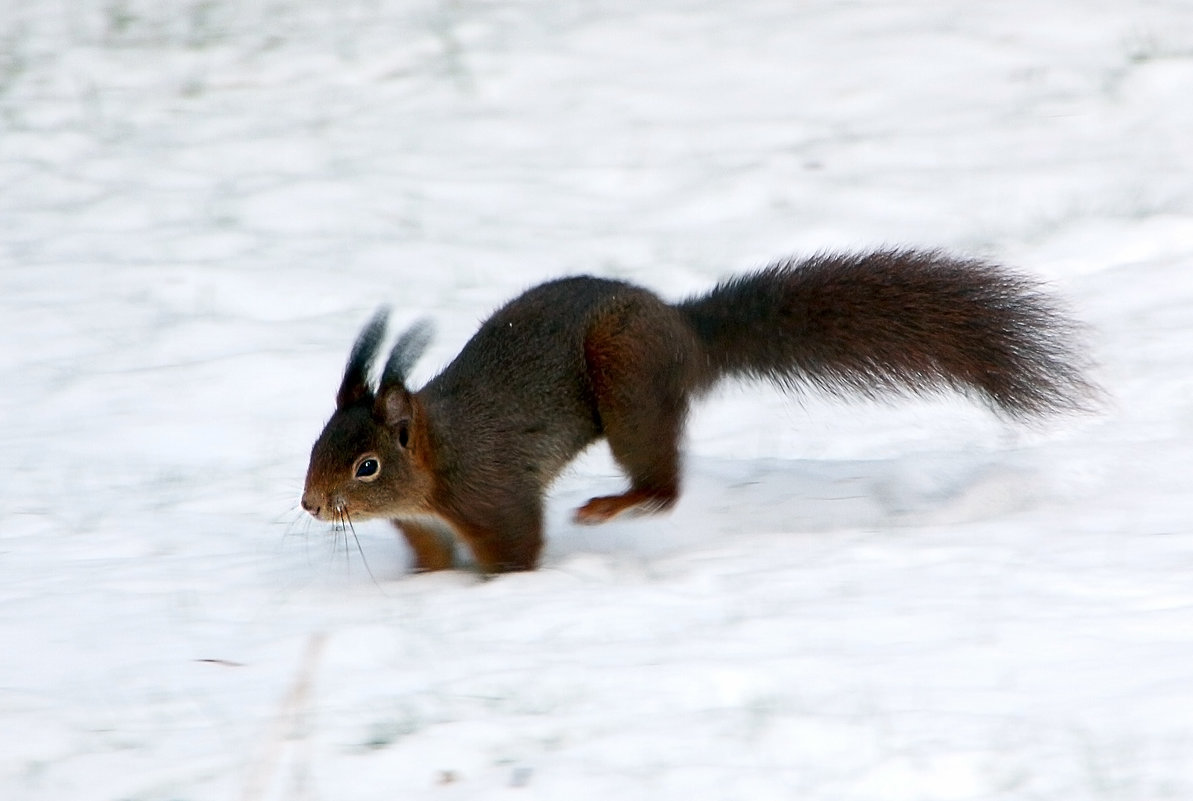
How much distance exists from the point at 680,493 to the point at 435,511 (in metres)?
0.62

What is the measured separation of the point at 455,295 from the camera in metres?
5.89

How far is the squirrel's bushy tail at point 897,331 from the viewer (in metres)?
3.97

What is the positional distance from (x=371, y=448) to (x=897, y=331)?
1364 millimetres

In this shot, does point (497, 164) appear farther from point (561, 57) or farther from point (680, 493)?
point (680, 493)

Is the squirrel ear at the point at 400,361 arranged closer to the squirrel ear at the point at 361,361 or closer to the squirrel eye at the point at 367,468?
the squirrel ear at the point at 361,361

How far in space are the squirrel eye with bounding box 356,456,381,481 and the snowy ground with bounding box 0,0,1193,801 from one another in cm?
28

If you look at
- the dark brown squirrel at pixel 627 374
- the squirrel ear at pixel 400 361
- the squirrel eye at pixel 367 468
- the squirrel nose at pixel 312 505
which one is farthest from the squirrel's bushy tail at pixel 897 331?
the squirrel nose at pixel 312 505

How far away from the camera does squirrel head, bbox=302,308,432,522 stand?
366 centimetres

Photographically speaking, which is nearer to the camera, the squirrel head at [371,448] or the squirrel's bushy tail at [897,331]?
the squirrel head at [371,448]

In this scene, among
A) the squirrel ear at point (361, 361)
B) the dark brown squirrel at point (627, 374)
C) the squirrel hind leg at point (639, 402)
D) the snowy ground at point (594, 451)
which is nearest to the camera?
the snowy ground at point (594, 451)

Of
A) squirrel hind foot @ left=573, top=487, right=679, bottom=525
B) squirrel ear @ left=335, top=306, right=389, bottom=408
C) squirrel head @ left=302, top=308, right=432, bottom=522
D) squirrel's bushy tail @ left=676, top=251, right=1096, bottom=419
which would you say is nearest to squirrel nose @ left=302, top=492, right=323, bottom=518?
squirrel head @ left=302, top=308, right=432, bottom=522

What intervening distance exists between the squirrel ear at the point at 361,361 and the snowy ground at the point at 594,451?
1.49 feet

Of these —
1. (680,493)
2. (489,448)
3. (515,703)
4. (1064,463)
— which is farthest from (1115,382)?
(515,703)

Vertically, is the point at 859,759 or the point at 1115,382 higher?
the point at 859,759
